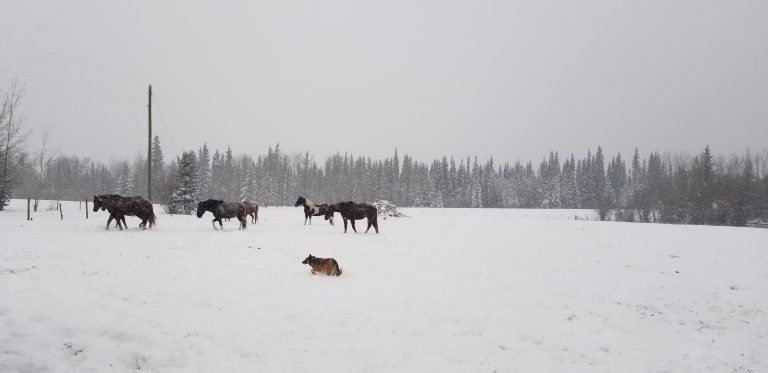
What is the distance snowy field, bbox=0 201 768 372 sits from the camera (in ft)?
19.2

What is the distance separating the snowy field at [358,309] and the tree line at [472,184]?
55271mm

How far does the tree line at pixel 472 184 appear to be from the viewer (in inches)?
2367

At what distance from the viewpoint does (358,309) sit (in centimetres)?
789

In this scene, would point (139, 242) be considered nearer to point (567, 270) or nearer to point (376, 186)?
point (567, 270)

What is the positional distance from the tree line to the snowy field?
55.3m

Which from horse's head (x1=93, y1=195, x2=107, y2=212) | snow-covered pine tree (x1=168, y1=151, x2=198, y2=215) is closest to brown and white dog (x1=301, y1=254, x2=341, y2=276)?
horse's head (x1=93, y1=195, x2=107, y2=212)

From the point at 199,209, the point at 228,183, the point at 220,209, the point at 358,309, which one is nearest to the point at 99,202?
the point at 199,209

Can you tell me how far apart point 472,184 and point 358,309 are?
11284 cm

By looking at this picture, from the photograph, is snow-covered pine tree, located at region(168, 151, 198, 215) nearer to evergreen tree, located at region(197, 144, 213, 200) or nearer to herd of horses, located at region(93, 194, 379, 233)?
herd of horses, located at region(93, 194, 379, 233)

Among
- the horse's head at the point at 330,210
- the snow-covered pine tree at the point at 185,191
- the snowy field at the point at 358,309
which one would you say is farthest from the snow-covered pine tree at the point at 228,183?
the snowy field at the point at 358,309

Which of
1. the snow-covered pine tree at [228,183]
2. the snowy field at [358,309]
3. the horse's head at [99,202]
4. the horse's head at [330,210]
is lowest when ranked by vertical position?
the snowy field at [358,309]

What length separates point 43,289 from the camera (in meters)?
7.24

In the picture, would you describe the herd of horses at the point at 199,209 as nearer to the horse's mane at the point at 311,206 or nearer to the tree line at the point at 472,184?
the horse's mane at the point at 311,206

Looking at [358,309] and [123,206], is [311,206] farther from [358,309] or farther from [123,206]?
[358,309]
